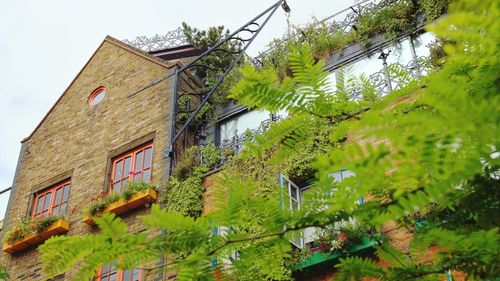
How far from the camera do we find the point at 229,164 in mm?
12484

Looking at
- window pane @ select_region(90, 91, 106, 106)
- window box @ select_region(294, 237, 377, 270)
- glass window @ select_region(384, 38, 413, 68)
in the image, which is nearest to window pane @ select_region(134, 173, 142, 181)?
window pane @ select_region(90, 91, 106, 106)

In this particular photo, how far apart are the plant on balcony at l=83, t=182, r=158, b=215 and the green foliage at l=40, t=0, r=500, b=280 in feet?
31.5

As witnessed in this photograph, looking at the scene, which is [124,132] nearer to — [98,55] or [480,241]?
[98,55]

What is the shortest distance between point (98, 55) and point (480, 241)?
16.1 m

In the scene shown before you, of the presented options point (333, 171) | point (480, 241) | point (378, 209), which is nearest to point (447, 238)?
point (480, 241)

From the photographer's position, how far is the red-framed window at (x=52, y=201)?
14867 mm

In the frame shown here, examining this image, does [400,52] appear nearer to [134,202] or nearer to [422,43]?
[422,43]

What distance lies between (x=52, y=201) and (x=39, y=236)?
1589mm

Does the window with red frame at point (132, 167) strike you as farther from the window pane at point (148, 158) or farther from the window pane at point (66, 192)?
the window pane at point (66, 192)

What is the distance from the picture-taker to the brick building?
12.8 meters

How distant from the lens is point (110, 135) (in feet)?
49.5

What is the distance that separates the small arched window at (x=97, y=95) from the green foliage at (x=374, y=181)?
1385 cm

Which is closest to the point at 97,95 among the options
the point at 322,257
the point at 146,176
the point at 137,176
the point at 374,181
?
the point at 137,176

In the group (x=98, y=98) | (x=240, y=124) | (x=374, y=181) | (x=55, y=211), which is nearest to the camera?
(x=374, y=181)
